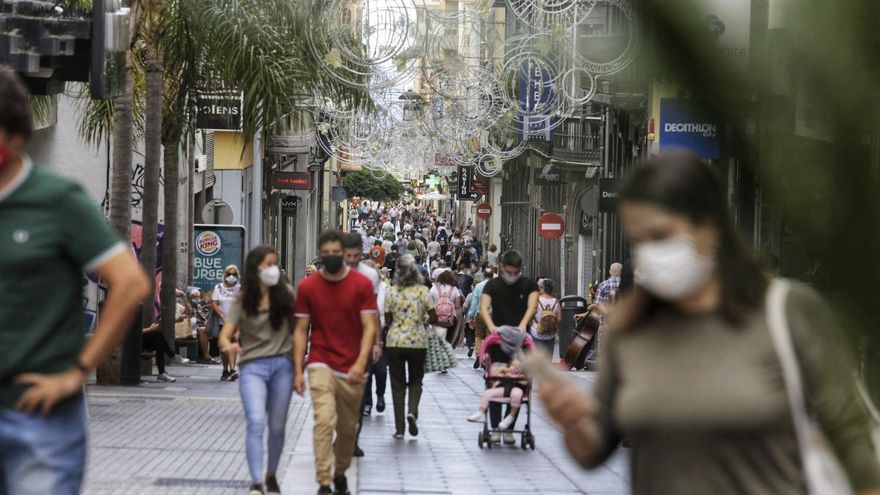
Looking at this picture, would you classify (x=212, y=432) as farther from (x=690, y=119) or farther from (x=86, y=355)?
(x=690, y=119)

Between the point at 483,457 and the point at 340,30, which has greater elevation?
the point at 340,30

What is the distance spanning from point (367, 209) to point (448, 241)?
207 ft

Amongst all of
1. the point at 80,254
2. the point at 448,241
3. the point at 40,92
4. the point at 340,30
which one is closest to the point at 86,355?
the point at 80,254

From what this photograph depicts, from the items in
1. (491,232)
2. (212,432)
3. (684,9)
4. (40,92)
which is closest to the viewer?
(684,9)

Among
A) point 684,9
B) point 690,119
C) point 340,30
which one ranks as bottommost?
point 690,119

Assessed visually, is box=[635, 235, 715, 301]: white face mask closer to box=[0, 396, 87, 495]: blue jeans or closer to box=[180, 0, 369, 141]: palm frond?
box=[0, 396, 87, 495]: blue jeans

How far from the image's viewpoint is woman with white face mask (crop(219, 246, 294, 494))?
9.82 metres

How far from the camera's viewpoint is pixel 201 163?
38.1 metres

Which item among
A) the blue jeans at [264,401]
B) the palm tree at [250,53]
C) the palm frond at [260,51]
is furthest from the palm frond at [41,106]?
the blue jeans at [264,401]

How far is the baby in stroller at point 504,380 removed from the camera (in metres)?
14.1

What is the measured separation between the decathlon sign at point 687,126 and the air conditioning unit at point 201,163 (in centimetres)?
3620

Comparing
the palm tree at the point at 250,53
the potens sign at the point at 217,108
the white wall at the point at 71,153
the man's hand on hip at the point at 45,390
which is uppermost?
the palm tree at the point at 250,53

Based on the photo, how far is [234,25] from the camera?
61.5 ft

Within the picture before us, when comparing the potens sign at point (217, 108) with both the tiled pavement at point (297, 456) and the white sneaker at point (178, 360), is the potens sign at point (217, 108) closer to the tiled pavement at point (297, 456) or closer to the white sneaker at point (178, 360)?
the tiled pavement at point (297, 456)
